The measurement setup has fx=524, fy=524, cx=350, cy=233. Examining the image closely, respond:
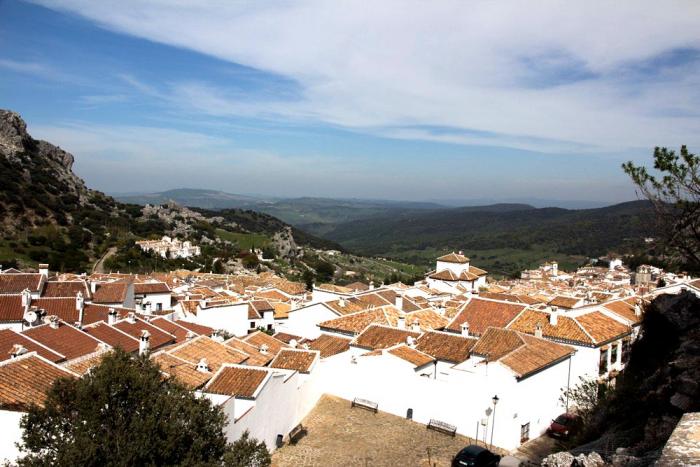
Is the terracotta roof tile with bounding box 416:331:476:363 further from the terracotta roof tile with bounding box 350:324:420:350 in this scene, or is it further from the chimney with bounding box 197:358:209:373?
the chimney with bounding box 197:358:209:373

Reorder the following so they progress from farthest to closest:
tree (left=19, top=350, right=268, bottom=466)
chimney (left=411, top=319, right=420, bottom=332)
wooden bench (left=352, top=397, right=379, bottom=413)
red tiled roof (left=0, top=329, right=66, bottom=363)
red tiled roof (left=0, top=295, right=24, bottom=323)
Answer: chimney (left=411, top=319, right=420, bottom=332) < red tiled roof (left=0, top=295, right=24, bottom=323) < wooden bench (left=352, top=397, right=379, bottom=413) < red tiled roof (left=0, top=329, right=66, bottom=363) < tree (left=19, top=350, right=268, bottom=466)

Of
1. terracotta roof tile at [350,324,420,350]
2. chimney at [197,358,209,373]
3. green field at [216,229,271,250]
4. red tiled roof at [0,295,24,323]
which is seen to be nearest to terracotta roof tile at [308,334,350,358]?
terracotta roof tile at [350,324,420,350]

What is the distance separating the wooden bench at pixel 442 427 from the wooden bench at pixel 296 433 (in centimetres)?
465

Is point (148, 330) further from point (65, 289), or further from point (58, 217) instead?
point (58, 217)

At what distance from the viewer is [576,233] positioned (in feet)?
577

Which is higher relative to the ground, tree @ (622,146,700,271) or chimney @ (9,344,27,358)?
tree @ (622,146,700,271)

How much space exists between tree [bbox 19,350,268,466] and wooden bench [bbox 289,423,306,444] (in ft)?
26.7

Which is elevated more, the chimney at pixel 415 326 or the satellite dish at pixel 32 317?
the satellite dish at pixel 32 317

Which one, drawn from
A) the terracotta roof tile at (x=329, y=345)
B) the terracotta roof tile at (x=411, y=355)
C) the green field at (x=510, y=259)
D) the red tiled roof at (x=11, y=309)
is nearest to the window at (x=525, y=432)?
the terracotta roof tile at (x=411, y=355)

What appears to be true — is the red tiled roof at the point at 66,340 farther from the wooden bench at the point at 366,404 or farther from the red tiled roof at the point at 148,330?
the wooden bench at the point at 366,404

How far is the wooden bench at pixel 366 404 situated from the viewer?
21.0m

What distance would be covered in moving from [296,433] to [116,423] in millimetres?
9941

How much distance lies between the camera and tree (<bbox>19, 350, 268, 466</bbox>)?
917 centimetres

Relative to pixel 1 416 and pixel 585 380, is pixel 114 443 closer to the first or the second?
pixel 1 416
